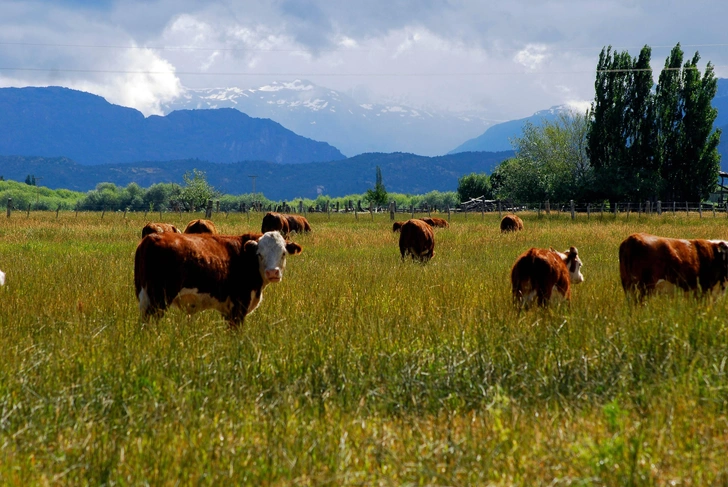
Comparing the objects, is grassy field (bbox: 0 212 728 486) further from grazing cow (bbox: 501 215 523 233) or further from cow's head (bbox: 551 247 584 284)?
grazing cow (bbox: 501 215 523 233)

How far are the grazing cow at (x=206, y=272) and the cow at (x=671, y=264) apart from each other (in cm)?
411

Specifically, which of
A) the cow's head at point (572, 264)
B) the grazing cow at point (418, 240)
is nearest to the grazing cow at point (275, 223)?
the grazing cow at point (418, 240)

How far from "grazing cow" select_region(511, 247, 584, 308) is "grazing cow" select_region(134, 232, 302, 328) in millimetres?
2733

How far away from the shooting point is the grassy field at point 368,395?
13.6 ft

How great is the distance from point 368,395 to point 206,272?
312cm

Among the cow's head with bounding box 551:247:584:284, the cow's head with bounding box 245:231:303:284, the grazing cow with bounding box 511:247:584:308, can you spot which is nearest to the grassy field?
the grazing cow with bounding box 511:247:584:308

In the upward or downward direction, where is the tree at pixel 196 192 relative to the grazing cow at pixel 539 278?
upward

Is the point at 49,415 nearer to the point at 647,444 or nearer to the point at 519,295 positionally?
the point at 647,444

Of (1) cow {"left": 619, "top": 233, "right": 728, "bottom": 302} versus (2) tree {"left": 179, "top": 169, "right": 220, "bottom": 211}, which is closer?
(1) cow {"left": 619, "top": 233, "right": 728, "bottom": 302}

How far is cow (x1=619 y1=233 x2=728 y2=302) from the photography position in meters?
8.47

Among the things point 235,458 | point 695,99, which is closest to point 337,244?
point 235,458

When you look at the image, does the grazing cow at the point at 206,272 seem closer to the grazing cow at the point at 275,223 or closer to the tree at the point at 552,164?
the grazing cow at the point at 275,223

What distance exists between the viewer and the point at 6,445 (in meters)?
4.34

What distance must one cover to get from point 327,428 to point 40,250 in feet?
54.5
